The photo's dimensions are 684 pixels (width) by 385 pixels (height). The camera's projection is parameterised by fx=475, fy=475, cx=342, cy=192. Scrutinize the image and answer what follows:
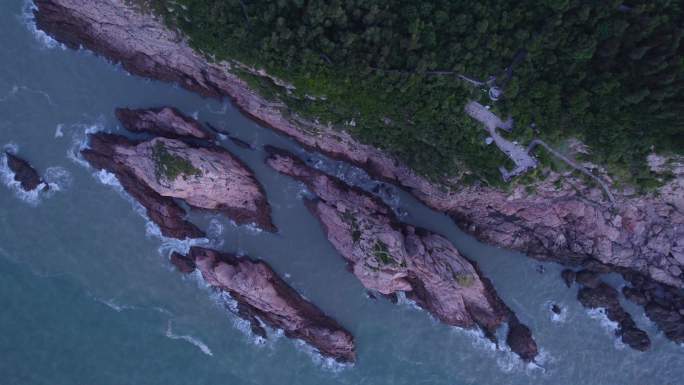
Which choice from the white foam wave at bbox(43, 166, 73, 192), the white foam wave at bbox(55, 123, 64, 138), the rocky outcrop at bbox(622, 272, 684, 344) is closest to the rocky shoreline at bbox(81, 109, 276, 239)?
the white foam wave at bbox(43, 166, 73, 192)

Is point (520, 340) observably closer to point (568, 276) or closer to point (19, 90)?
point (568, 276)

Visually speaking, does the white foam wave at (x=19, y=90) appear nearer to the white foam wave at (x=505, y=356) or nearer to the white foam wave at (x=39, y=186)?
the white foam wave at (x=39, y=186)

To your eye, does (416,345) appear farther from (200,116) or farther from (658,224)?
(200,116)

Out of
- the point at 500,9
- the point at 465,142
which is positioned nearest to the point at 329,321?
the point at 465,142

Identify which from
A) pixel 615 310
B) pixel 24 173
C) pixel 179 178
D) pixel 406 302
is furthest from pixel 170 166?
pixel 615 310

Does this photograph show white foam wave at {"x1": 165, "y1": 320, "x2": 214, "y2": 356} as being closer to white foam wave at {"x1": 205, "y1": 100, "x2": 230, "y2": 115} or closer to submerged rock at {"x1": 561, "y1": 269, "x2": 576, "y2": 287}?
white foam wave at {"x1": 205, "y1": 100, "x2": 230, "y2": 115}

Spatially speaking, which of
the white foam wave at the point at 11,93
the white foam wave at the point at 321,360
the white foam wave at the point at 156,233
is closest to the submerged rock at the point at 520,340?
the white foam wave at the point at 321,360
